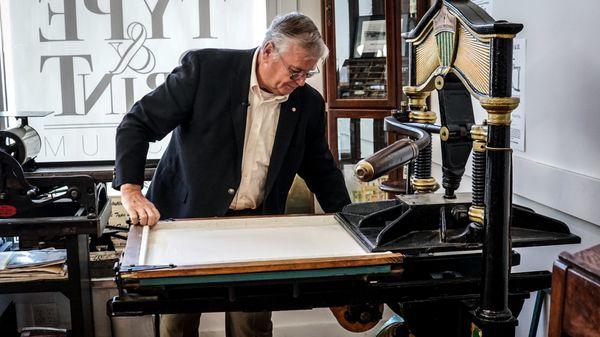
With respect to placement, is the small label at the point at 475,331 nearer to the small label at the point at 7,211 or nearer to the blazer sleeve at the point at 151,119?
the blazer sleeve at the point at 151,119

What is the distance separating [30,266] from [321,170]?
56.5 inches

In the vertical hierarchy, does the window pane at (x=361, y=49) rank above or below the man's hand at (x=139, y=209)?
above

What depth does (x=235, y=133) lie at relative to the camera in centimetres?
242

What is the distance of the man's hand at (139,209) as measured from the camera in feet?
5.86

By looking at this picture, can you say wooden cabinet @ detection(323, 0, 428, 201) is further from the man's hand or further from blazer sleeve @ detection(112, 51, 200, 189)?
the man's hand

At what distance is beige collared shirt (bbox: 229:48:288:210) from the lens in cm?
245

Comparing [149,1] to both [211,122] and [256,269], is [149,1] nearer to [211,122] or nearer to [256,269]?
[211,122]

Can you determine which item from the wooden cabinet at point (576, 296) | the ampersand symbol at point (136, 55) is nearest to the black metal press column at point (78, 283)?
the ampersand symbol at point (136, 55)

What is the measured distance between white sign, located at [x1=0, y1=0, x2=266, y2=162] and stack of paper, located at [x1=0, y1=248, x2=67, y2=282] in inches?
31.0

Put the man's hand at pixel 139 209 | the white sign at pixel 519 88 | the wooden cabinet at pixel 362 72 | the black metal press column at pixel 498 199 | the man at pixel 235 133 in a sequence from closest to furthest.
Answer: the black metal press column at pixel 498 199 → the man's hand at pixel 139 209 → the white sign at pixel 519 88 → the man at pixel 235 133 → the wooden cabinet at pixel 362 72

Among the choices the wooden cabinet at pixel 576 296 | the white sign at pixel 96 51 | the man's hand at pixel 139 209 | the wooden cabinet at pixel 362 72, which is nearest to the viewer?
the wooden cabinet at pixel 576 296

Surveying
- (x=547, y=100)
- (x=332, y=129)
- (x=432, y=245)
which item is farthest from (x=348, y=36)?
(x=432, y=245)

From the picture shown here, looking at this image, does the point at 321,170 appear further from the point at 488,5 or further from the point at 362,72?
the point at 362,72

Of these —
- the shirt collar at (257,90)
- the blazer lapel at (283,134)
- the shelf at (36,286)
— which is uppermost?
the shirt collar at (257,90)
